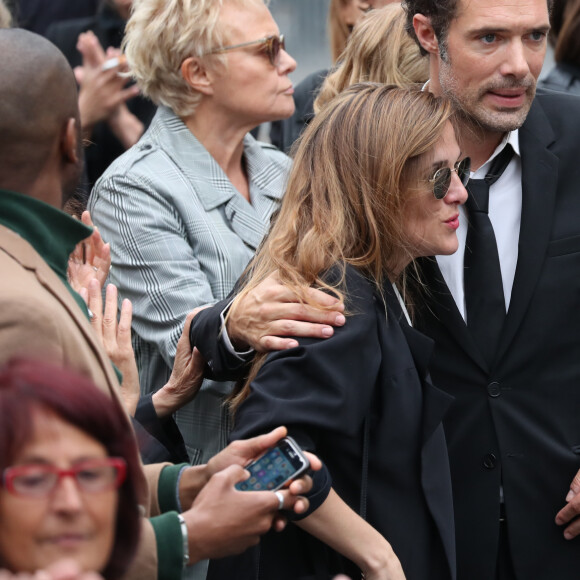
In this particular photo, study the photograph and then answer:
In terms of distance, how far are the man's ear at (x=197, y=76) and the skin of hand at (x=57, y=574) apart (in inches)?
102

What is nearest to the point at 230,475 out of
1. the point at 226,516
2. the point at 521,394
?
the point at 226,516

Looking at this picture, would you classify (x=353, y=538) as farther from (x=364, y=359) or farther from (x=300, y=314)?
(x=300, y=314)

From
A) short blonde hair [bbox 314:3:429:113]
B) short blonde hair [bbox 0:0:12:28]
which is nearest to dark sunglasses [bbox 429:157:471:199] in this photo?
short blonde hair [bbox 314:3:429:113]

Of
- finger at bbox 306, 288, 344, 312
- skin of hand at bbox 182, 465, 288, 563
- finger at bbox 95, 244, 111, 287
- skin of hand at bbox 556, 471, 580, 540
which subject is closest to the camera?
skin of hand at bbox 182, 465, 288, 563

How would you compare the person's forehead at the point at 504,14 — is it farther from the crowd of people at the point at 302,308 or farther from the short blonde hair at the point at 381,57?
the short blonde hair at the point at 381,57

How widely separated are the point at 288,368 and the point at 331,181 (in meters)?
0.52

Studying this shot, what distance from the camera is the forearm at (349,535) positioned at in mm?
2332

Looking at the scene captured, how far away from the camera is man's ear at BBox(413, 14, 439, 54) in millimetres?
3219

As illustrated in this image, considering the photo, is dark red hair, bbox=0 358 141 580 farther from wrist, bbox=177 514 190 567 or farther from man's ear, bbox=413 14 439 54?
man's ear, bbox=413 14 439 54

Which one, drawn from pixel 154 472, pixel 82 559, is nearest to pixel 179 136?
pixel 154 472

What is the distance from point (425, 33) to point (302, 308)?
1.22 metres

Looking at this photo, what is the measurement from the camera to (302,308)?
246 cm

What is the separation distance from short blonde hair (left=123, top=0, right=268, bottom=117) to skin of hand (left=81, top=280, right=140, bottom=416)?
1.08 meters

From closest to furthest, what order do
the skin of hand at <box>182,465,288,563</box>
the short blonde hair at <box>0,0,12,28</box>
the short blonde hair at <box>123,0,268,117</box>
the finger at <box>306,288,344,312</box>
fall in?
1. the skin of hand at <box>182,465,288,563</box>
2. the finger at <box>306,288,344,312</box>
3. the short blonde hair at <box>123,0,268,117</box>
4. the short blonde hair at <box>0,0,12,28</box>
